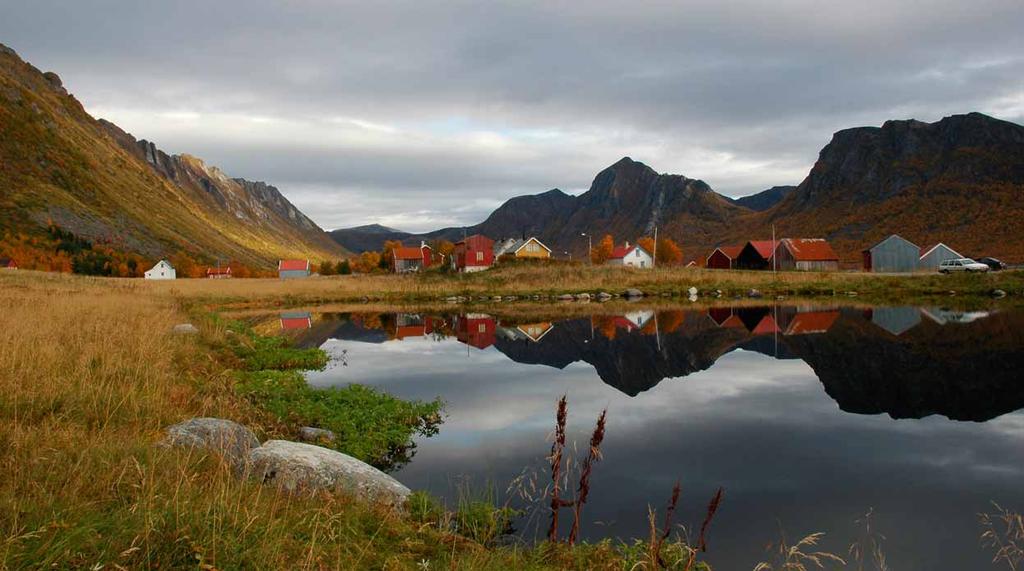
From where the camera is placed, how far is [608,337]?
3059 cm

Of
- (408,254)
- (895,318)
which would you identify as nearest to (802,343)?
(895,318)

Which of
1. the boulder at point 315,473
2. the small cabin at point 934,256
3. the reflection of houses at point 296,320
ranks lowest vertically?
the reflection of houses at point 296,320

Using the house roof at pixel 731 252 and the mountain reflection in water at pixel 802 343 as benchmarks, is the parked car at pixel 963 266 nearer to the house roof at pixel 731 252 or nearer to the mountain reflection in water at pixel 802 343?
the mountain reflection in water at pixel 802 343

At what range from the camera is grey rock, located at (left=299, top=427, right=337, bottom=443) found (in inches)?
464

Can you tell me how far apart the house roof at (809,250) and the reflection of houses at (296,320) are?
76.6 metres

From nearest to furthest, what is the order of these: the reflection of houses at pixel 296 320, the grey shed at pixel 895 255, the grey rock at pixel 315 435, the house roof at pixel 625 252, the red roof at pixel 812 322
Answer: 1. the grey rock at pixel 315 435
2. the red roof at pixel 812 322
3. the reflection of houses at pixel 296 320
4. the grey shed at pixel 895 255
5. the house roof at pixel 625 252

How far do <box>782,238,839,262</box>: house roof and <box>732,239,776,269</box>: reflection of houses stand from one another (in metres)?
2.84

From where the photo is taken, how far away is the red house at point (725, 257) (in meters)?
111

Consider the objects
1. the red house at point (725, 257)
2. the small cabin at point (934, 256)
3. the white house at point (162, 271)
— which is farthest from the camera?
the white house at point (162, 271)

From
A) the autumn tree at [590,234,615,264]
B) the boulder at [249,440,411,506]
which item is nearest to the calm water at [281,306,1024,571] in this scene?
the boulder at [249,440,411,506]

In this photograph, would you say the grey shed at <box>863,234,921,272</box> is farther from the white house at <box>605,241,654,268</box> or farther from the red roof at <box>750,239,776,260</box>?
the white house at <box>605,241,654,268</box>

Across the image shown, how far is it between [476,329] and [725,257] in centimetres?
8704

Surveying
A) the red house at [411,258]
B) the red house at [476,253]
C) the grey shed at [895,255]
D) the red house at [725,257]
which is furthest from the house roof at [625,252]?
the red house at [411,258]

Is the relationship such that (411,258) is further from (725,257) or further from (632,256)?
(725,257)
